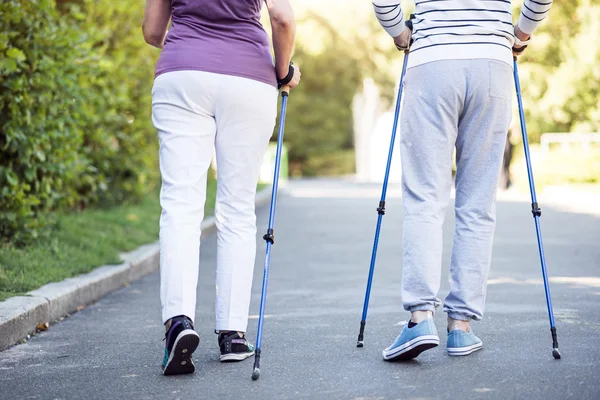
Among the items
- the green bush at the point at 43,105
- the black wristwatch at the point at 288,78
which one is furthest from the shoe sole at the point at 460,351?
the green bush at the point at 43,105

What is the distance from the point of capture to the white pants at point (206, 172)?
418cm

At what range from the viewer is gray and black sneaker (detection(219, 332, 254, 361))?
4.39 metres

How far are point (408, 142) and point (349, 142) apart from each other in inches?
1953

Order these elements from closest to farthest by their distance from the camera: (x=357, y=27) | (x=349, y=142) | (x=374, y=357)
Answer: (x=374, y=357), (x=357, y=27), (x=349, y=142)

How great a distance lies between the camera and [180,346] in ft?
13.2

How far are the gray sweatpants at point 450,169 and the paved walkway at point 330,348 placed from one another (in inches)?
13.3

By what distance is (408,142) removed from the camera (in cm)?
450

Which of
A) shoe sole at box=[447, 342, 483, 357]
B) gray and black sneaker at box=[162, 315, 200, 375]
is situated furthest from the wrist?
gray and black sneaker at box=[162, 315, 200, 375]

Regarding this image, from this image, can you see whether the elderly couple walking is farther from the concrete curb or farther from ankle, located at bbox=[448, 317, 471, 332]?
the concrete curb

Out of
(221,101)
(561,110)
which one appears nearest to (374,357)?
(221,101)

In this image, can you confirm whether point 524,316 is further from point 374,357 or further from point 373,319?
point 374,357

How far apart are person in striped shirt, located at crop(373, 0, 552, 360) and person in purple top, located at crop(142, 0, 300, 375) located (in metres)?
0.62

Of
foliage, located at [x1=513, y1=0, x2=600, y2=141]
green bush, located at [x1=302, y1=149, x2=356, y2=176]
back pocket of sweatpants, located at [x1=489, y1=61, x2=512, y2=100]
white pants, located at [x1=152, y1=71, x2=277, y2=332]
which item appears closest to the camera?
white pants, located at [x1=152, y1=71, x2=277, y2=332]

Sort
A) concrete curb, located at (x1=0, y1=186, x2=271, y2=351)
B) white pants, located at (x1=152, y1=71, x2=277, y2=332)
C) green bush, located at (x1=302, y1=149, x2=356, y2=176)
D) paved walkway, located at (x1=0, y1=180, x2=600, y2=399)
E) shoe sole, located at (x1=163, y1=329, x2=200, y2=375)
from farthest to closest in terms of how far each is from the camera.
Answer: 1. green bush, located at (x1=302, y1=149, x2=356, y2=176)
2. concrete curb, located at (x1=0, y1=186, x2=271, y2=351)
3. white pants, located at (x1=152, y1=71, x2=277, y2=332)
4. shoe sole, located at (x1=163, y1=329, x2=200, y2=375)
5. paved walkway, located at (x1=0, y1=180, x2=600, y2=399)
